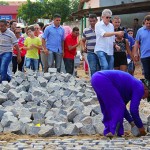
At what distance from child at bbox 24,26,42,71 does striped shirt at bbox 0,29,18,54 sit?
95.1 inches

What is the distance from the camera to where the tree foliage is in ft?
190

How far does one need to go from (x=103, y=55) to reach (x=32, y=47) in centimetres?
452

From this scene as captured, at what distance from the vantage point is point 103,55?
10922 millimetres

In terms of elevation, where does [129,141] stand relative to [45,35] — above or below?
below

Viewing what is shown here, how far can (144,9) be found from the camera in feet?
73.7

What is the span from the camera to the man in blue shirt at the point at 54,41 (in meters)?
13.9

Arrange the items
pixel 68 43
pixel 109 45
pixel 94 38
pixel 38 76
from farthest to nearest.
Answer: pixel 68 43, pixel 38 76, pixel 94 38, pixel 109 45

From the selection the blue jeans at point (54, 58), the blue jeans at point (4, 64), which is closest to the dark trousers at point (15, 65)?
the blue jeans at point (54, 58)

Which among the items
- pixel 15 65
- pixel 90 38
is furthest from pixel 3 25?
pixel 15 65

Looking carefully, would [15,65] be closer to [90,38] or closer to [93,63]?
[90,38]

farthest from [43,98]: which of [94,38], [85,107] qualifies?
[94,38]

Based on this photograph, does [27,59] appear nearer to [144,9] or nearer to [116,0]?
[144,9]

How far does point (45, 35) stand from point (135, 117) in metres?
7.47

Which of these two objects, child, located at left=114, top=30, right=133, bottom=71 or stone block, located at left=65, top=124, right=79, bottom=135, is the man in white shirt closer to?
child, located at left=114, top=30, right=133, bottom=71
